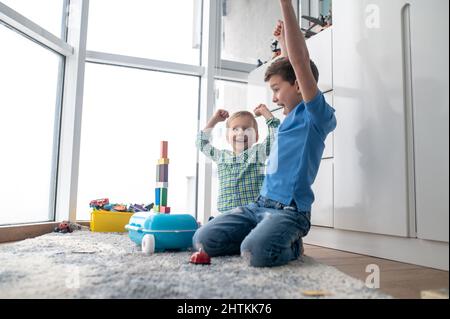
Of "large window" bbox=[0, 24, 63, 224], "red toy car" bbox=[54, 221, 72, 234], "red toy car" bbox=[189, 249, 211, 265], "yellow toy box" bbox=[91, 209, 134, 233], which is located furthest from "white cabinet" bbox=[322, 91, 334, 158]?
"large window" bbox=[0, 24, 63, 224]

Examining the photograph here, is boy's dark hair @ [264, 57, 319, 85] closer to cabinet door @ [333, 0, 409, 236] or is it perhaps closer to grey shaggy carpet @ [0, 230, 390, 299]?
cabinet door @ [333, 0, 409, 236]

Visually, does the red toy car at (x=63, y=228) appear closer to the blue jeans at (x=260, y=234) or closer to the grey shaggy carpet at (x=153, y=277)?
the grey shaggy carpet at (x=153, y=277)

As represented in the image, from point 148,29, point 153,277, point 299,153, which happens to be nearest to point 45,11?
point 148,29

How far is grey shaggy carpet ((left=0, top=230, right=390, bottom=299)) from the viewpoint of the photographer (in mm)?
568

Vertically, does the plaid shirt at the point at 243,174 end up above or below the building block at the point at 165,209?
above

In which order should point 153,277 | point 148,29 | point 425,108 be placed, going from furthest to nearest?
1. point 148,29
2. point 425,108
3. point 153,277

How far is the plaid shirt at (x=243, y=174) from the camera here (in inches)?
49.0

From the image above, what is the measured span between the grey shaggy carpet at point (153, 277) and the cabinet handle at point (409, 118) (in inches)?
9.5

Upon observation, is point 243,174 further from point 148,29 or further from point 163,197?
point 148,29

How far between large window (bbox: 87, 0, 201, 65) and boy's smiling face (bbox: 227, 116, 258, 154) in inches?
26.7

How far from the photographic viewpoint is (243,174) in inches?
49.8

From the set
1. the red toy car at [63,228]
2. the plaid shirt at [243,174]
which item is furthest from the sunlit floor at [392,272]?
the red toy car at [63,228]

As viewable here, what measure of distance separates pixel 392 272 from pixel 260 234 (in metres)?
0.26

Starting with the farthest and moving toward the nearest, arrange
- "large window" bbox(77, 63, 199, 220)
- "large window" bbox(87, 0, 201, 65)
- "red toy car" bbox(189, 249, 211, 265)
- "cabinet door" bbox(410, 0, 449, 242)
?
1. "large window" bbox(87, 0, 201, 65)
2. "large window" bbox(77, 63, 199, 220)
3. "red toy car" bbox(189, 249, 211, 265)
4. "cabinet door" bbox(410, 0, 449, 242)
